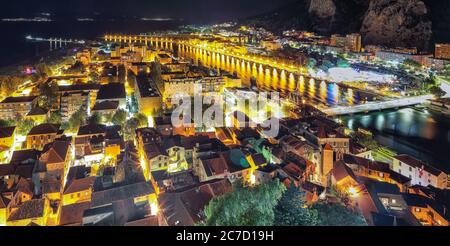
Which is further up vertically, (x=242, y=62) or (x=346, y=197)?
(x=242, y=62)

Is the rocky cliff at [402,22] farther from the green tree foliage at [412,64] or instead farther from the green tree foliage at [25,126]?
the green tree foliage at [25,126]

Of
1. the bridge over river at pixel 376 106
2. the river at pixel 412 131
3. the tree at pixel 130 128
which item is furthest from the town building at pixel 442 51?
the tree at pixel 130 128

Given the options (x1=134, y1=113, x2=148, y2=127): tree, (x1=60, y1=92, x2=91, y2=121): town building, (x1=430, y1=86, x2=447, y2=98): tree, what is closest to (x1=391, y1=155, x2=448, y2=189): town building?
(x1=134, y1=113, x2=148, y2=127): tree

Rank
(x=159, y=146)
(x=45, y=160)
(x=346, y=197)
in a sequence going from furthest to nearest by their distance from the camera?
(x=159, y=146) < (x=45, y=160) < (x=346, y=197)

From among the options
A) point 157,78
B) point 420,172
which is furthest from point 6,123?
point 420,172

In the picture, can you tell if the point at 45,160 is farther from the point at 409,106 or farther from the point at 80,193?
the point at 409,106

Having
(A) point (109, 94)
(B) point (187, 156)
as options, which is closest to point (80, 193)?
(B) point (187, 156)
